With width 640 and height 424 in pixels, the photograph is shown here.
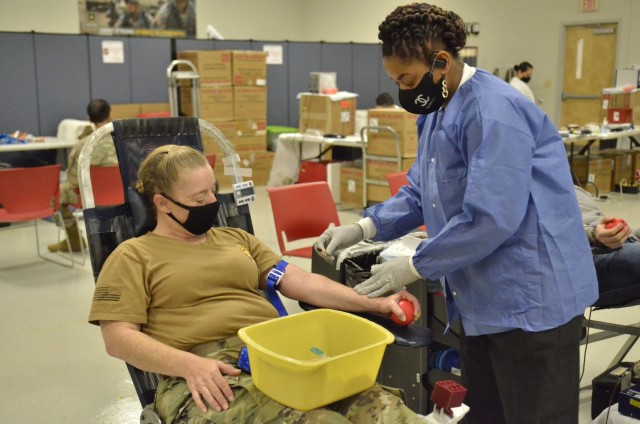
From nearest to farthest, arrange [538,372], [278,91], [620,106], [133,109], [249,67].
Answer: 1. [538,372]
2. [620,106]
3. [133,109]
4. [249,67]
5. [278,91]

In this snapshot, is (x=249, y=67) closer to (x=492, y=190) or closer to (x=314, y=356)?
(x=314, y=356)

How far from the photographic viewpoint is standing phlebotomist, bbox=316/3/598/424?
5.10 ft

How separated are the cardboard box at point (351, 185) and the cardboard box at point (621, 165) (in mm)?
3149

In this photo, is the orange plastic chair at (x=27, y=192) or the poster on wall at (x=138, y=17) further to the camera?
the poster on wall at (x=138, y=17)

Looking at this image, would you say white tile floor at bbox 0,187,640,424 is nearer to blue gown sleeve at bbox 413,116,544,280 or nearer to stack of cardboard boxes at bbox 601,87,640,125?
blue gown sleeve at bbox 413,116,544,280

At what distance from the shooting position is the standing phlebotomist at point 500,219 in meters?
1.55

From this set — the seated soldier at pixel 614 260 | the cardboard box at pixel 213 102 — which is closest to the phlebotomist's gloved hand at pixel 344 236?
the seated soldier at pixel 614 260

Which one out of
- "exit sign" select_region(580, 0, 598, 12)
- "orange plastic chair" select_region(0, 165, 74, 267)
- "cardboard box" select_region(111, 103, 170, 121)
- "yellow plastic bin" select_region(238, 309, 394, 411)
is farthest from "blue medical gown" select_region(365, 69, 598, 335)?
"exit sign" select_region(580, 0, 598, 12)

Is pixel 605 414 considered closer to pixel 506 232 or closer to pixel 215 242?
pixel 506 232

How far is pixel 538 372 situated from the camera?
168cm

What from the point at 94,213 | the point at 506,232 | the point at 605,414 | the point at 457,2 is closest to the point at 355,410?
the point at 506,232

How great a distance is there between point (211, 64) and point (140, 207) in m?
6.18

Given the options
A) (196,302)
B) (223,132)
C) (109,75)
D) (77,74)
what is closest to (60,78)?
(77,74)

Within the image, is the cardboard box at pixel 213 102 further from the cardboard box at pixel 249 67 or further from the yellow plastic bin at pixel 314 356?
the yellow plastic bin at pixel 314 356
